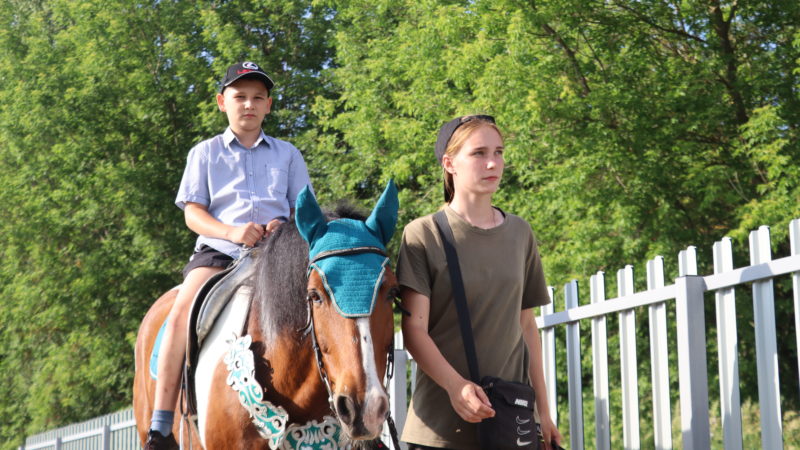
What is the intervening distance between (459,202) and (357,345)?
0.82 meters

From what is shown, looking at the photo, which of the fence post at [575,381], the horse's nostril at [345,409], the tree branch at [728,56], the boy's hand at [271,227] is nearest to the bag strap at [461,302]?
the horse's nostril at [345,409]

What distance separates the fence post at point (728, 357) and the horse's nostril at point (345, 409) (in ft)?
6.32

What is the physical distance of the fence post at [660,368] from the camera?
185 inches

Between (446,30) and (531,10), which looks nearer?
(531,10)

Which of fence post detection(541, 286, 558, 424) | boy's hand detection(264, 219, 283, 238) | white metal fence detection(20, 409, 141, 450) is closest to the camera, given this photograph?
boy's hand detection(264, 219, 283, 238)

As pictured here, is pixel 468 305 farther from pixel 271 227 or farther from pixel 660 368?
pixel 660 368

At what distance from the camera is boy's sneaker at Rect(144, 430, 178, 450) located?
4.23 m

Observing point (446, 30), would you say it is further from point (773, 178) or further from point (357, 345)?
point (357, 345)

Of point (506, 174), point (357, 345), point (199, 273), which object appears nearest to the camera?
point (357, 345)

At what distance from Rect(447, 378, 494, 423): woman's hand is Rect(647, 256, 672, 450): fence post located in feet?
5.53

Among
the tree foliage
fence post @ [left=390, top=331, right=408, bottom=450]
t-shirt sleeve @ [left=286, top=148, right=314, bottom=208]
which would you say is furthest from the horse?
the tree foliage

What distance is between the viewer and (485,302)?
361cm

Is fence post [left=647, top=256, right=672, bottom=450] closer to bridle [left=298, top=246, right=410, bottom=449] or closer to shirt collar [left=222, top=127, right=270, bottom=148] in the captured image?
bridle [left=298, top=246, right=410, bottom=449]

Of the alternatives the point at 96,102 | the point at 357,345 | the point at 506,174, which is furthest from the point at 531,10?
the point at 96,102
